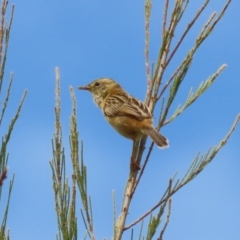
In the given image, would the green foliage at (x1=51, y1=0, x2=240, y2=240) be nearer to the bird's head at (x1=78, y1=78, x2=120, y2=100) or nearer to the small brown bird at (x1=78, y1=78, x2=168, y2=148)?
the small brown bird at (x1=78, y1=78, x2=168, y2=148)

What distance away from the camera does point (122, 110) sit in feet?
20.2

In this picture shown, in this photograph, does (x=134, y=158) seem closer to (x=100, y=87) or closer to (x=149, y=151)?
(x=149, y=151)

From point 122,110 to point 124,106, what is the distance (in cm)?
12

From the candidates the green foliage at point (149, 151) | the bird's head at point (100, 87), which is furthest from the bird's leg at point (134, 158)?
the bird's head at point (100, 87)

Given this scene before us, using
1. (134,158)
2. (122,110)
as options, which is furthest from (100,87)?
(134,158)

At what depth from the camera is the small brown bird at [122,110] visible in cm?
533

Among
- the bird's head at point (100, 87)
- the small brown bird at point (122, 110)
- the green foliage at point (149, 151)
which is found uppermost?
A: the bird's head at point (100, 87)

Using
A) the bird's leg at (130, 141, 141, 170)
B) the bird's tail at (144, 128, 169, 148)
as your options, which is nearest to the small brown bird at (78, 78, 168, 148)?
the bird's tail at (144, 128, 169, 148)

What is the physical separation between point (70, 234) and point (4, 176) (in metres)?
1.97

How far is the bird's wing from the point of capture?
5723 mm

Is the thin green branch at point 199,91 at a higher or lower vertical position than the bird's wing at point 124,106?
lower

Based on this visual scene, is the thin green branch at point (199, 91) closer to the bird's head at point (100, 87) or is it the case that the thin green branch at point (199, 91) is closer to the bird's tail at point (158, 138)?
the bird's tail at point (158, 138)

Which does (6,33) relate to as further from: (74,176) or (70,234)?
(70,234)

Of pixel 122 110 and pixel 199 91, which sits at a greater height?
pixel 122 110
